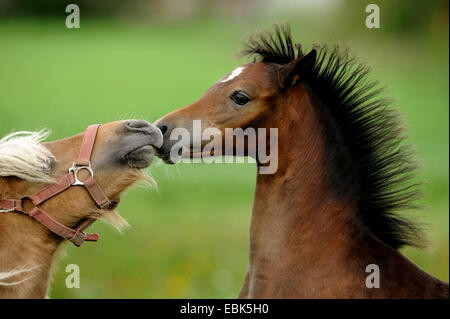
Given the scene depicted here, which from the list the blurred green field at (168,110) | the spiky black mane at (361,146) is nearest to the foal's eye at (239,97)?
the spiky black mane at (361,146)

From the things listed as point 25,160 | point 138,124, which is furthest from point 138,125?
point 25,160

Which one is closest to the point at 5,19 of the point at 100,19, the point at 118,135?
the point at 100,19

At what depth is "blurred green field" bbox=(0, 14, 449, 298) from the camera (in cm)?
735

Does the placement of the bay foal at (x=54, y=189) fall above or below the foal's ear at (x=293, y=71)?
below

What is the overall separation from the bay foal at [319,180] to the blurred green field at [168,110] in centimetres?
34

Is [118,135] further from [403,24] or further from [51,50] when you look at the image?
[51,50]

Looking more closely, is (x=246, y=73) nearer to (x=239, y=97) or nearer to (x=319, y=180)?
(x=239, y=97)

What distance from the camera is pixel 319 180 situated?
11.8 ft

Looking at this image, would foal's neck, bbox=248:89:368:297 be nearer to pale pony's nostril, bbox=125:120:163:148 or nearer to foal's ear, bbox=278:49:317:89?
foal's ear, bbox=278:49:317:89

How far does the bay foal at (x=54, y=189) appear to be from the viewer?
317 centimetres

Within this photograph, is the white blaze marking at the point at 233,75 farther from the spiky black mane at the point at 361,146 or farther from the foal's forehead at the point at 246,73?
the spiky black mane at the point at 361,146

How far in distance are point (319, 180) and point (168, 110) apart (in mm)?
14377

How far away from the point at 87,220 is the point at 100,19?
34257 mm

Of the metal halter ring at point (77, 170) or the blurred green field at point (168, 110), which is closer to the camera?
the metal halter ring at point (77, 170)
